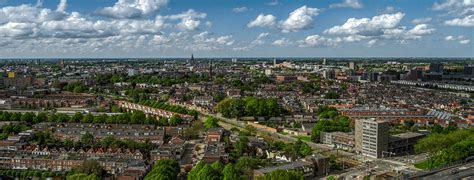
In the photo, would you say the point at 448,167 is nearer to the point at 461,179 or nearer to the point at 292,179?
the point at 461,179

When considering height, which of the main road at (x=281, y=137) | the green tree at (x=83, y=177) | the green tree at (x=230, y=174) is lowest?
the main road at (x=281, y=137)

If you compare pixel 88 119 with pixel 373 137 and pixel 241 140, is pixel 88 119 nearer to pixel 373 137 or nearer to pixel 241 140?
pixel 241 140

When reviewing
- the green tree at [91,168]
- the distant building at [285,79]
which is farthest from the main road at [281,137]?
the distant building at [285,79]

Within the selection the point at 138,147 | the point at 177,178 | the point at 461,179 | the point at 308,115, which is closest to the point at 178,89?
the point at 308,115

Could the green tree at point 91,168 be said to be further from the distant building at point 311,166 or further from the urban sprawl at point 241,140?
the distant building at point 311,166

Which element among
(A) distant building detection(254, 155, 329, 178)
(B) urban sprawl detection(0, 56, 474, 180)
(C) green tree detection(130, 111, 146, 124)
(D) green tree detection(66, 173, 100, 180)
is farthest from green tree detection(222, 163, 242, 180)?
(C) green tree detection(130, 111, 146, 124)

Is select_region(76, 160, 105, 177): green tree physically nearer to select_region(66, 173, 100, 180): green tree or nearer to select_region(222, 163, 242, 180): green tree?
select_region(66, 173, 100, 180): green tree

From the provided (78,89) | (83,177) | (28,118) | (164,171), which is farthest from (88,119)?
(78,89)

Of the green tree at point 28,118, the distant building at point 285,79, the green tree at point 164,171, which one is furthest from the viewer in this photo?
the distant building at point 285,79

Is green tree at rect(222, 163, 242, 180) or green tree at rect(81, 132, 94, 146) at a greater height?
green tree at rect(222, 163, 242, 180)
